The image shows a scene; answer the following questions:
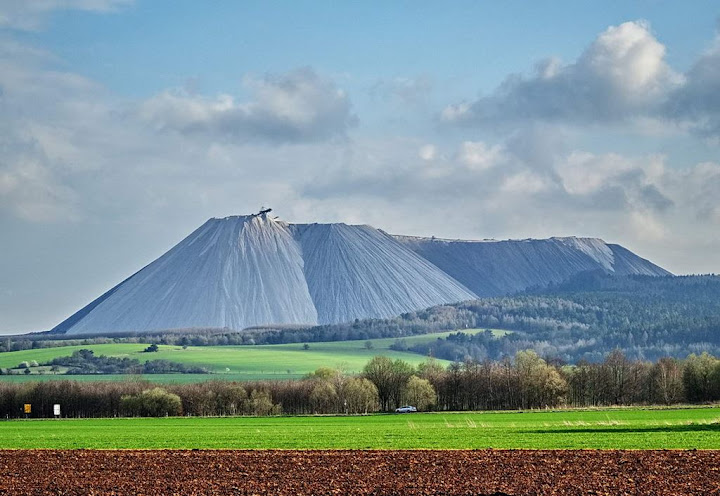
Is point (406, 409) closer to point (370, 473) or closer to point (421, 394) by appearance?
point (421, 394)

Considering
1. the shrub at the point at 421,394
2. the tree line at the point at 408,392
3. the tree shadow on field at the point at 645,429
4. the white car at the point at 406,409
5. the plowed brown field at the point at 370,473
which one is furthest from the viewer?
the shrub at the point at 421,394

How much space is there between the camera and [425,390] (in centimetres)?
12138

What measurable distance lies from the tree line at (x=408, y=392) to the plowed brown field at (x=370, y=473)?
2962 inches

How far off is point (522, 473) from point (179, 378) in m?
164

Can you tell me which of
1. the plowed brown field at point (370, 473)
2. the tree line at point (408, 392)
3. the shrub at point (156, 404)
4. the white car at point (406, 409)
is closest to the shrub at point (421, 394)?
the tree line at point (408, 392)

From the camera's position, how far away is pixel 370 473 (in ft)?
118

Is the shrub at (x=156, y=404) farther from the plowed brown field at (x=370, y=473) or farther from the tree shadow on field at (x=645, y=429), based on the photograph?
the plowed brown field at (x=370, y=473)

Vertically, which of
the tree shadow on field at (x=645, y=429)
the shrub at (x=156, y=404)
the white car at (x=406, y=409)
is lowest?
the tree shadow on field at (x=645, y=429)

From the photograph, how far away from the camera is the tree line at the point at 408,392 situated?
116938 mm

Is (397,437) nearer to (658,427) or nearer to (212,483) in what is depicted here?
(658,427)

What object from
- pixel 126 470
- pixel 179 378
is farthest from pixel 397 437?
pixel 179 378

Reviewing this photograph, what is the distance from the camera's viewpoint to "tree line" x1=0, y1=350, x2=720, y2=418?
384 ft

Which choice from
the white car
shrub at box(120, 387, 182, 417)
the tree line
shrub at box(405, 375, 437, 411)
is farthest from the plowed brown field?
shrub at box(405, 375, 437, 411)

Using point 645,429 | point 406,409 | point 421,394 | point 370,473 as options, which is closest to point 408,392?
point 421,394
